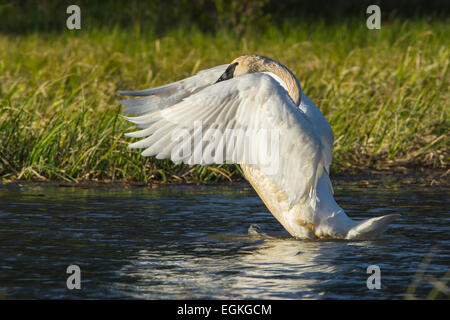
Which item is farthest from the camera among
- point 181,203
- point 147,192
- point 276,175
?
point 147,192

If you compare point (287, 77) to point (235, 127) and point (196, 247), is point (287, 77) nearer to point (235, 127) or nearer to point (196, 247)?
point (235, 127)

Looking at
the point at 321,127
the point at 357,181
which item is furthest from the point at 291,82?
the point at 357,181

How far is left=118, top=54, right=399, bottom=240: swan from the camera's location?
5.07 metres

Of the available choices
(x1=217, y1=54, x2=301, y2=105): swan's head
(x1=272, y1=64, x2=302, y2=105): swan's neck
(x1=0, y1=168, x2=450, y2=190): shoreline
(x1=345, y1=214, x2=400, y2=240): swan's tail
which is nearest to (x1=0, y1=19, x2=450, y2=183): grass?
(x1=0, y1=168, x2=450, y2=190): shoreline

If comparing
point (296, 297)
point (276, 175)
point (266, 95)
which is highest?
point (266, 95)

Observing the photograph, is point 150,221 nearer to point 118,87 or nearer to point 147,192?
point 147,192

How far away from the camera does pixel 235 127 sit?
5191 mm

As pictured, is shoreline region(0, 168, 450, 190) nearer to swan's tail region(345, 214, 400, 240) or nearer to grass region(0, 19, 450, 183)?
grass region(0, 19, 450, 183)

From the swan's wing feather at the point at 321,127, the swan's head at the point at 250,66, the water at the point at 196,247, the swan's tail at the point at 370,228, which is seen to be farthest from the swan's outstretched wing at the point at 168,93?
the swan's tail at the point at 370,228

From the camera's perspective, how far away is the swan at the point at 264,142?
16.6 feet

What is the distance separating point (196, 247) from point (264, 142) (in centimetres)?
79

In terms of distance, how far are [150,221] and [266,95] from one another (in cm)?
156
